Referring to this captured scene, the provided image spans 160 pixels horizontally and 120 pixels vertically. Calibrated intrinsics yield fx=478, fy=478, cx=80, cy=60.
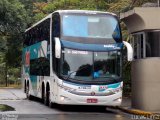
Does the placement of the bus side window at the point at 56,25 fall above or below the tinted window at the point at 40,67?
above

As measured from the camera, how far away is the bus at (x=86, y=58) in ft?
61.0

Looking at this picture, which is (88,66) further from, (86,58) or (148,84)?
(148,84)

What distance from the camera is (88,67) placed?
18781mm

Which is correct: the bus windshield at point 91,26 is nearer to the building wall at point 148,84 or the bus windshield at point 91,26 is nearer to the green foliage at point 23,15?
the building wall at point 148,84

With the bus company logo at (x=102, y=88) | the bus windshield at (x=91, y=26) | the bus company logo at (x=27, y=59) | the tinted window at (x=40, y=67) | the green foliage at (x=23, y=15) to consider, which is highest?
the green foliage at (x=23, y=15)

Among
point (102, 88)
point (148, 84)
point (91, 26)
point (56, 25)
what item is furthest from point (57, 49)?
point (148, 84)

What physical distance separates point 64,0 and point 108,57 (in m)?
18.8

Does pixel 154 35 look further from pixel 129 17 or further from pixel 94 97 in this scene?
pixel 94 97

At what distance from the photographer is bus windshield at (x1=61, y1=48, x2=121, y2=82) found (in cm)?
1873

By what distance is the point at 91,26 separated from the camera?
63.4 ft

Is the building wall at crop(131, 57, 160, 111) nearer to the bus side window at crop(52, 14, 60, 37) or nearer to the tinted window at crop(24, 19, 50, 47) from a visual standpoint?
the bus side window at crop(52, 14, 60, 37)

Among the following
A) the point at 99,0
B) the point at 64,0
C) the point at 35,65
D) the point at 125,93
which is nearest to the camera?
the point at 35,65

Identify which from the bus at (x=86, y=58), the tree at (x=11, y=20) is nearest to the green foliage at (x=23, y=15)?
the tree at (x=11, y=20)

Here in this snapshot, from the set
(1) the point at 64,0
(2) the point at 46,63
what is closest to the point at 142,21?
(2) the point at 46,63
